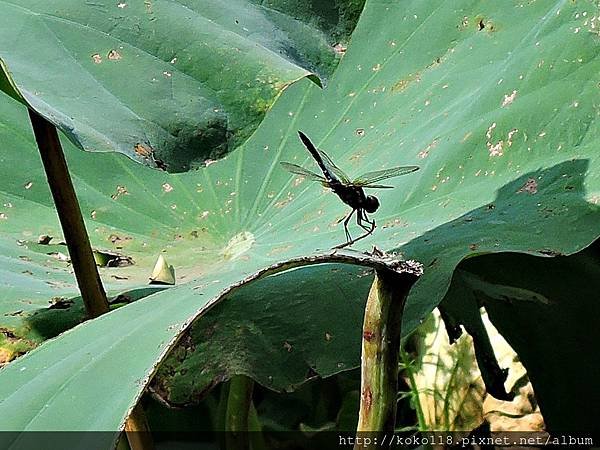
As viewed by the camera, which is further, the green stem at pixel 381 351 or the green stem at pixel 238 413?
the green stem at pixel 238 413

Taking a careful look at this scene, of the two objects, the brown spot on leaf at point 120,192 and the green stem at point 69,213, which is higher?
the brown spot on leaf at point 120,192

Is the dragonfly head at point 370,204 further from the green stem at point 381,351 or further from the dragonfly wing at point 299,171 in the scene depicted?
the green stem at point 381,351

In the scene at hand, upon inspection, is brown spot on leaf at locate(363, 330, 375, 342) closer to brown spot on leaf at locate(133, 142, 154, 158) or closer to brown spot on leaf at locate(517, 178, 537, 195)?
brown spot on leaf at locate(133, 142, 154, 158)

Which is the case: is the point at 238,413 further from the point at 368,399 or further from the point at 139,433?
the point at 368,399

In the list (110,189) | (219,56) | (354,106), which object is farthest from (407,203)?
(110,189)

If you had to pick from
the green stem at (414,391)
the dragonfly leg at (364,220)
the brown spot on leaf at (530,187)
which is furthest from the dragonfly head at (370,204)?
the green stem at (414,391)

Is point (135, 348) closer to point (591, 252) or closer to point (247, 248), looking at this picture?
point (247, 248)
